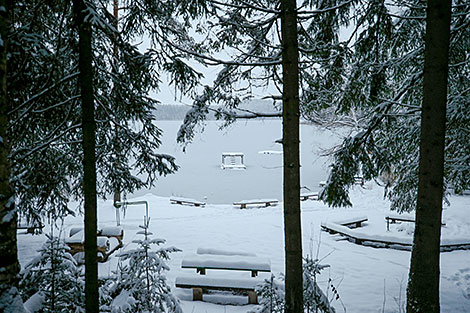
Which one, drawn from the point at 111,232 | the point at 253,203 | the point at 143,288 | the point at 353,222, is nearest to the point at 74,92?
the point at 143,288

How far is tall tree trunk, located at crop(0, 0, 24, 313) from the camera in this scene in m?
2.17

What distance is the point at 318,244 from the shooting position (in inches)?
340

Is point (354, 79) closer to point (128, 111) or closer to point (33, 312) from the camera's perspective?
point (128, 111)

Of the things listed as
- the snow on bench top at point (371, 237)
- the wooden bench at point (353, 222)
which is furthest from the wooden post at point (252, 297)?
the wooden bench at point (353, 222)

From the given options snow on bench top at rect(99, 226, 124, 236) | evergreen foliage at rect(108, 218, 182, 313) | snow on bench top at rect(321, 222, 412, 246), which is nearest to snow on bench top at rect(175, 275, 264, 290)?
evergreen foliage at rect(108, 218, 182, 313)

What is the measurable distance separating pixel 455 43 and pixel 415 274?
12.5ft

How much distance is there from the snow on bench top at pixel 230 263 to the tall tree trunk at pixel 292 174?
9.33 feet

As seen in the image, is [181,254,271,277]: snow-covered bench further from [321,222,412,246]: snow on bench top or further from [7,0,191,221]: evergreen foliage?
[321,222,412,246]: snow on bench top

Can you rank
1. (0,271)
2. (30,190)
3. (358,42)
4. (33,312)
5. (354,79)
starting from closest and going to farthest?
(0,271), (33,312), (30,190), (358,42), (354,79)

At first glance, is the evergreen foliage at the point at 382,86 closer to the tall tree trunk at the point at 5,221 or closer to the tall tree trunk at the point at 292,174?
the tall tree trunk at the point at 292,174

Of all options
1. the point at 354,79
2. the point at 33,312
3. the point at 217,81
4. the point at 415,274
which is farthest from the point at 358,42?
the point at 33,312

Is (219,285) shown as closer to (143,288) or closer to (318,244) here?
(143,288)

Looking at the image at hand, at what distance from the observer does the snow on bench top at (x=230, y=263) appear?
262 inches

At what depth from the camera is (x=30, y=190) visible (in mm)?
4387
